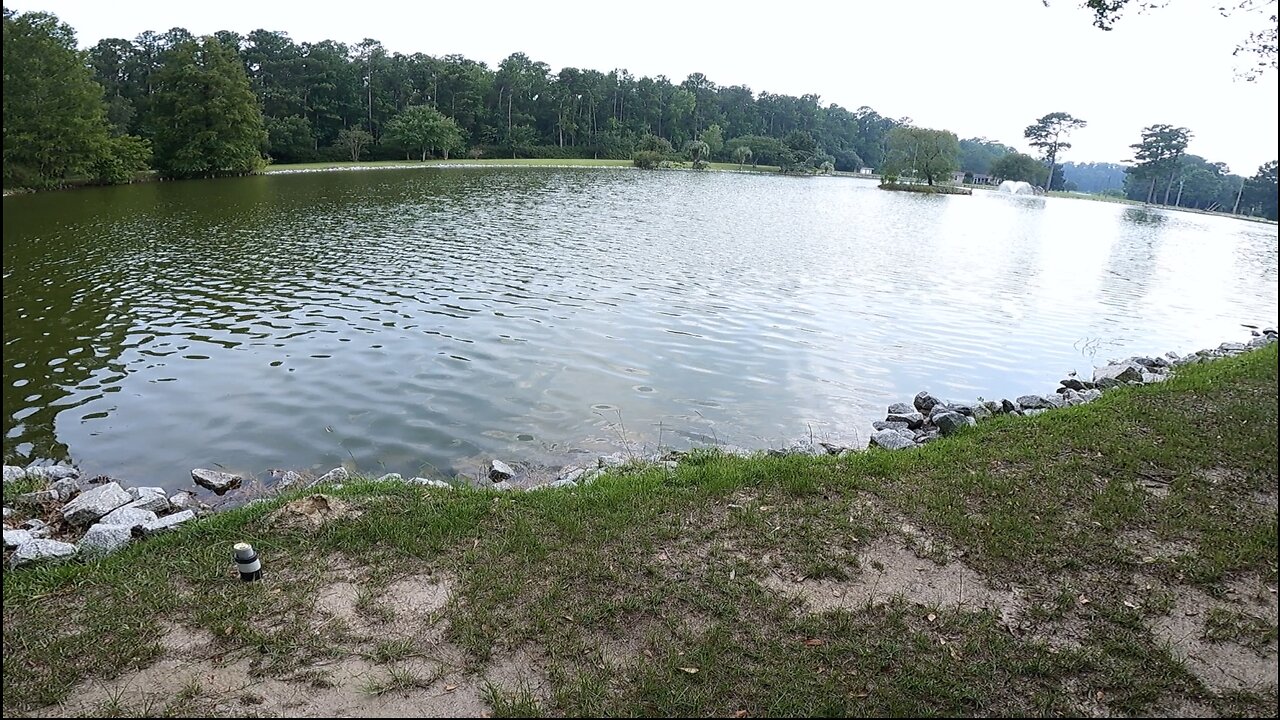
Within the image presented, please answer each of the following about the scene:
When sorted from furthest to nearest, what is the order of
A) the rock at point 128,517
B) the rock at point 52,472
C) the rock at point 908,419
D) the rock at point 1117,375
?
the rock at point 1117,375 < the rock at point 908,419 < the rock at point 52,472 < the rock at point 128,517

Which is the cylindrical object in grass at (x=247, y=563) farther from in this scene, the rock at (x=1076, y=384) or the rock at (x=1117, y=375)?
the rock at (x=1076, y=384)

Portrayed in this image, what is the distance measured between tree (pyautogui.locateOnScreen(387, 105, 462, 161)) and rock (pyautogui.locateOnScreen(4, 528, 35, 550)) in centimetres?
7614

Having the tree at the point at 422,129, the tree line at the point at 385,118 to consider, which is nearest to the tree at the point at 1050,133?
the tree line at the point at 385,118

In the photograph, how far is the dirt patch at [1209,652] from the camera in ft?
12.0

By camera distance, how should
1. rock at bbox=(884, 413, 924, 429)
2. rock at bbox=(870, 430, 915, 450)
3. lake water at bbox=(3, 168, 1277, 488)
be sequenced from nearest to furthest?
rock at bbox=(870, 430, 915, 450), lake water at bbox=(3, 168, 1277, 488), rock at bbox=(884, 413, 924, 429)

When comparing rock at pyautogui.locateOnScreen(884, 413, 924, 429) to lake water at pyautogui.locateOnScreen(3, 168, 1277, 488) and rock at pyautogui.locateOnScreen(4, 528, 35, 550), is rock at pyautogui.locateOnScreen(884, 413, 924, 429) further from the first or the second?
rock at pyautogui.locateOnScreen(4, 528, 35, 550)

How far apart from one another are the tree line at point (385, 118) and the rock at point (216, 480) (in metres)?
5.79

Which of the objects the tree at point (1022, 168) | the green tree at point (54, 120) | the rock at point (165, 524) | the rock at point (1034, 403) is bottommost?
the rock at point (165, 524)

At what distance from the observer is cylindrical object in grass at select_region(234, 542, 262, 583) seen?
4555 mm

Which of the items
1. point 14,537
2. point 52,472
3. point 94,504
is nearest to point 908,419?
point 94,504

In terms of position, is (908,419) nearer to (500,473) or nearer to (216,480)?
(500,473)

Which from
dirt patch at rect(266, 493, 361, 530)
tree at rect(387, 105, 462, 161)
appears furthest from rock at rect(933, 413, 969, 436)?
tree at rect(387, 105, 462, 161)

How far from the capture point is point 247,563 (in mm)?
4586

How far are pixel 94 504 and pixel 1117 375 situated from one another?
13.7 m
